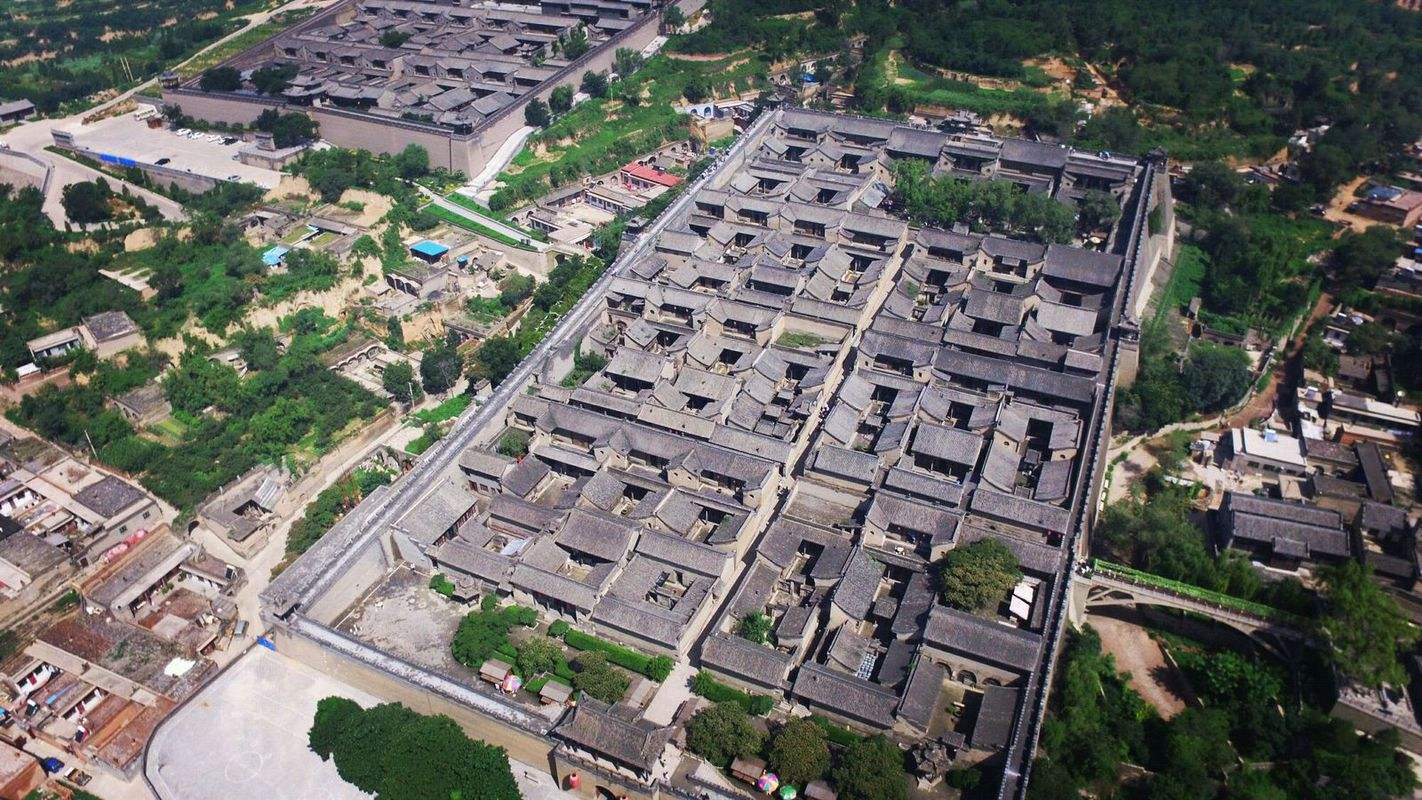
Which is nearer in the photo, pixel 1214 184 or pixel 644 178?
pixel 1214 184

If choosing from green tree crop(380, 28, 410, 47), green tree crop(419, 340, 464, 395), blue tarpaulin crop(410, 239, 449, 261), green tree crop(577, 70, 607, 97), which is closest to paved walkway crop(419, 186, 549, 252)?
blue tarpaulin crop(410, 239, 449, 261)

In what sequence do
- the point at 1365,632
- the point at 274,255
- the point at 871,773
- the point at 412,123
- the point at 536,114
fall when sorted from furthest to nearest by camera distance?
the point at 536,114, the point at 412,123, the point at 274,255, the point at 1365,632, the point at 871,773

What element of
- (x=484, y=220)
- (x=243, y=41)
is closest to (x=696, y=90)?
(x=484, y=220)

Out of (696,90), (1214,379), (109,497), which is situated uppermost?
(1214,379)

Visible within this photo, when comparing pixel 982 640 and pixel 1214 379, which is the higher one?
pixel 1214 379

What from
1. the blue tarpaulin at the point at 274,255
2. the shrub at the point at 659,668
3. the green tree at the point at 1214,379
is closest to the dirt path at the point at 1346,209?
the green tree at the point at 1214,379

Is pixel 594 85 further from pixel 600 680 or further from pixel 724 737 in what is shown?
pixel 724 737
